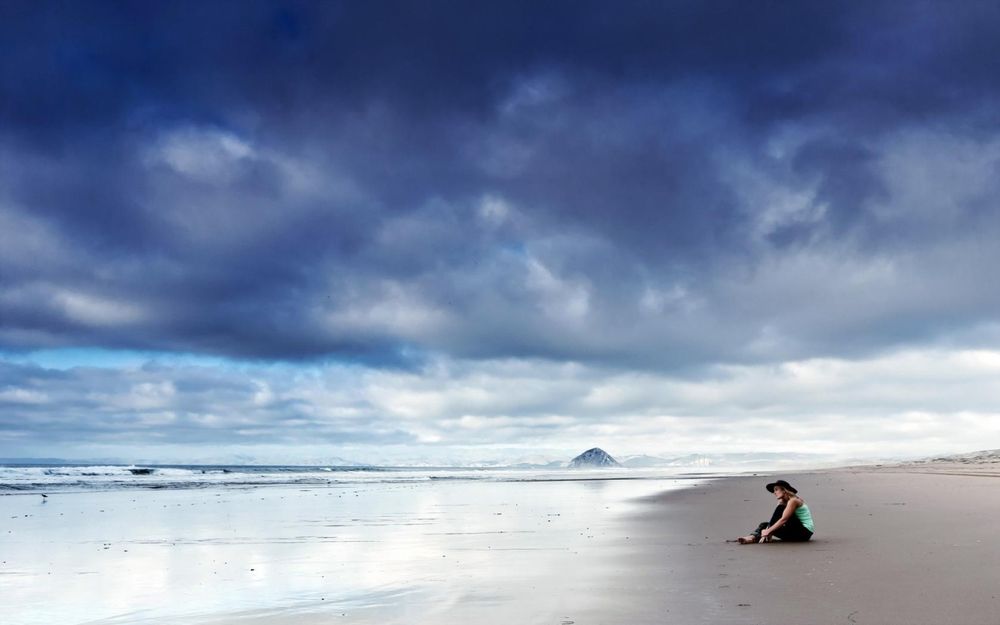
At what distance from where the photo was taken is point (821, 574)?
927 centimetres

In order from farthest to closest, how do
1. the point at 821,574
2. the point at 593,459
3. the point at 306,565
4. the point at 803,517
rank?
1. the point at 593,459
2. the point at 803,517
3. the point at 306,565
4. the point at 821,574

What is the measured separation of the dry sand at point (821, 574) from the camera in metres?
7.04

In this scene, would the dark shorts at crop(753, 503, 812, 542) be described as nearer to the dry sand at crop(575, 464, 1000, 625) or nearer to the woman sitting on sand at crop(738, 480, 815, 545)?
the woman sitting on sand at crop(738, 480, 815, 545)

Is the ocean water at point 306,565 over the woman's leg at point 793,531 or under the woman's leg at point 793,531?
under

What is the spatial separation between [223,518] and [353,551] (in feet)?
29.8

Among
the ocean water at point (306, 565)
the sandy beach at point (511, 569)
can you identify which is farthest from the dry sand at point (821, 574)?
the ocean water at point (306, 565)

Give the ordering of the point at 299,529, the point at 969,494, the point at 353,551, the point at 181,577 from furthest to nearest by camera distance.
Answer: the point at 969,494 < the point at 299,529 < the point at 353,551 < the point at 181,577

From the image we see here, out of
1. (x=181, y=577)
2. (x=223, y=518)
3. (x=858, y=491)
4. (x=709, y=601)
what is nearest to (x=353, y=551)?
(x=181, y=577)

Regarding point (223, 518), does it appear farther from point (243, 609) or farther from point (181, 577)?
point (243, 609)

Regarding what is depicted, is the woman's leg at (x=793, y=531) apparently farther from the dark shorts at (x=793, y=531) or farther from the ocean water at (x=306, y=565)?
the ocean water at (x=306, y=565)

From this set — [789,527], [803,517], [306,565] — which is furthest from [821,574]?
[306,565]

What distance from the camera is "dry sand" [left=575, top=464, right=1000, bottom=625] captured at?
704 centimetres

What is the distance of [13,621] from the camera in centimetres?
798

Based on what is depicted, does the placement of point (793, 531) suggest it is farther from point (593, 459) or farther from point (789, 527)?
point (593, 459)
